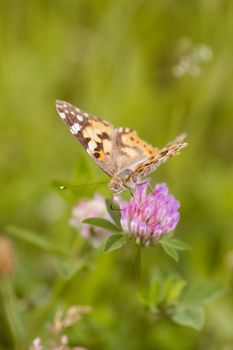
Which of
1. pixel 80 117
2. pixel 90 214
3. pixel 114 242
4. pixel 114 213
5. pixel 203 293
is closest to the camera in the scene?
pixel 114 242

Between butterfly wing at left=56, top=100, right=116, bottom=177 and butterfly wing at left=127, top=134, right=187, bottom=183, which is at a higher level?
butterfly wing at left=56, top=100, right=116, bottom=177

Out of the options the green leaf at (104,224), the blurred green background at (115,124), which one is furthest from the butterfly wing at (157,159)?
the blurred green background at (115,124)

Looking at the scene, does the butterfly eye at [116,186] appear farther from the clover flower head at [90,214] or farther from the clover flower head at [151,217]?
the clover flower head at [90,214]

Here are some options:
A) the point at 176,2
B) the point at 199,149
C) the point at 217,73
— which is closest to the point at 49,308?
the point at 199,149

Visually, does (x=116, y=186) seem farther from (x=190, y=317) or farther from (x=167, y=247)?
(x=190, y=317)

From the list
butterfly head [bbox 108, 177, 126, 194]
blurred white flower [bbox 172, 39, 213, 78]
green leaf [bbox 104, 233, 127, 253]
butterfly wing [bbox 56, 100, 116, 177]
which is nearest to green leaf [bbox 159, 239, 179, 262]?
green leaf [bbox 104, 233, 127, 253]

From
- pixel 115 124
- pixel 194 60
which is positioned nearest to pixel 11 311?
pixel 194 60

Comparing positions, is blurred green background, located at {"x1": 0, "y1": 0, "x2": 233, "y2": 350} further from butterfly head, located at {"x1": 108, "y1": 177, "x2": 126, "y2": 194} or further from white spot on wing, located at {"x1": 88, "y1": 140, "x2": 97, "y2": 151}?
butterfly head, located at {"x1": 108, "y1": 177, "x2": 126, "y2": 194}
